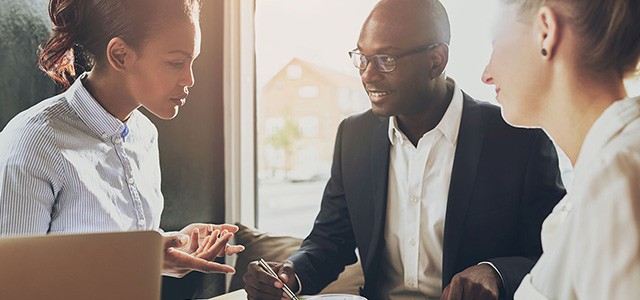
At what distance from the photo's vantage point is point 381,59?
1672 millimetres

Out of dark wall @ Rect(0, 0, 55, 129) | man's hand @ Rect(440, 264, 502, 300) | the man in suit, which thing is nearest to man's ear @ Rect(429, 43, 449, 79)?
the man in suit

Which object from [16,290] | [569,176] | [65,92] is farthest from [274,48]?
[16,290]

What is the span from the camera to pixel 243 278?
1836mm

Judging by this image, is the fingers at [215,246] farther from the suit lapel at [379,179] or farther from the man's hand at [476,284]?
the man's hand at [476,284]

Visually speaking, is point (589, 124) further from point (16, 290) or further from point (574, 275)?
point (16, 290)

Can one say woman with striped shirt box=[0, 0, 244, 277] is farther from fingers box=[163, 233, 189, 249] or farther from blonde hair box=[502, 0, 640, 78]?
blonde hair box=[502, 0, 640, 78]

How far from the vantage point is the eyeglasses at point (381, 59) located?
164 cm

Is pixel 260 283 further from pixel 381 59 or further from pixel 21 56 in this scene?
pixel 21 56

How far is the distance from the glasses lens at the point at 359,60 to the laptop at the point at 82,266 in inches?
28.5

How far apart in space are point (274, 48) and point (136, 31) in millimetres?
360

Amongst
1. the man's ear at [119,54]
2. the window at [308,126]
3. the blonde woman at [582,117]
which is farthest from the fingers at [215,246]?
the blonde woman at [582,117]

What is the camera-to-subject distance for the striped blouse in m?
1.60

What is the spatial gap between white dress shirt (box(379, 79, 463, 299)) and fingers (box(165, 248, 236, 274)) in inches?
16.5

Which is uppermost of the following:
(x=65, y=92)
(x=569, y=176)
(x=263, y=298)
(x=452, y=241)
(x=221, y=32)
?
(x=221, y=32)
